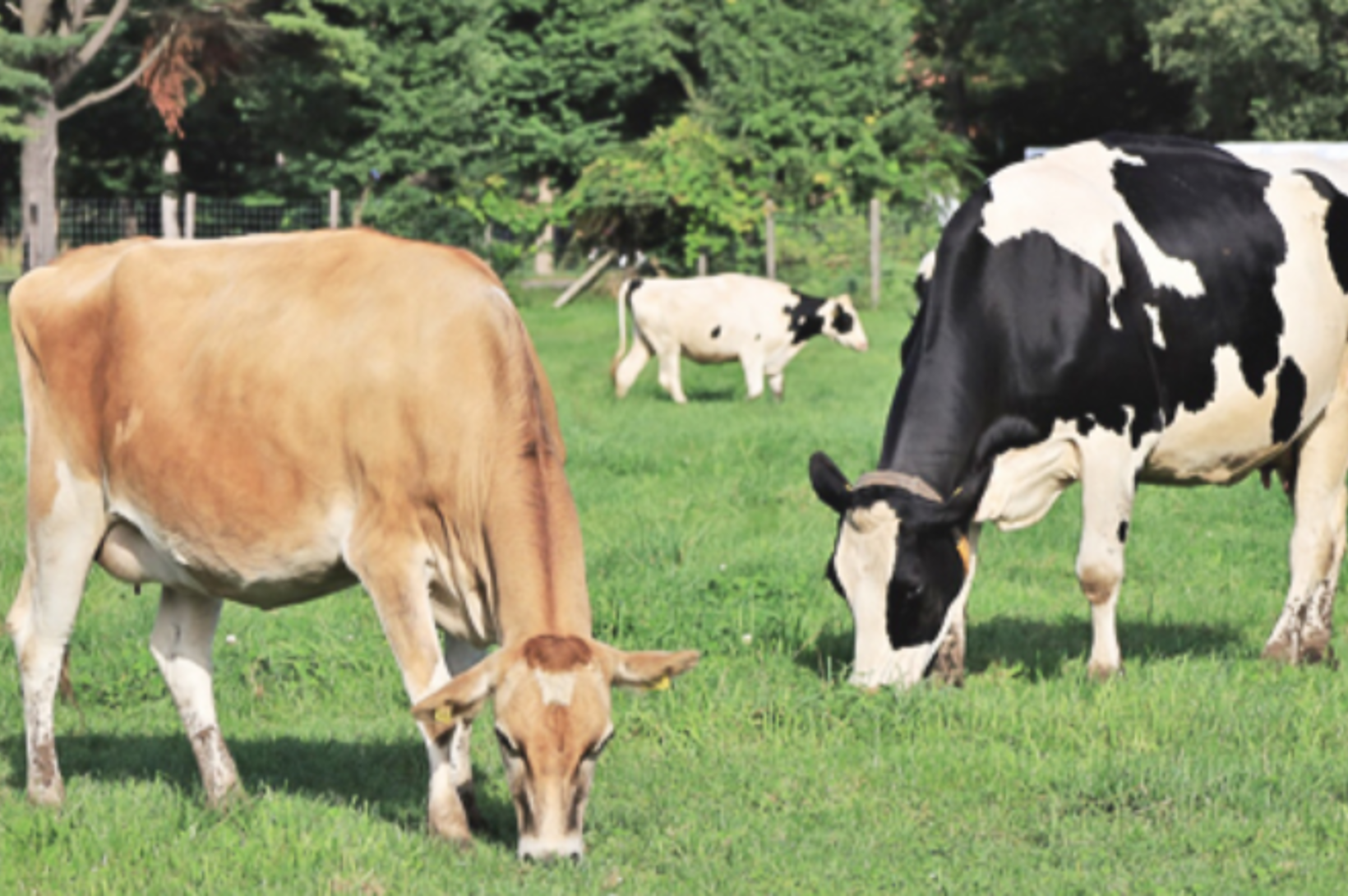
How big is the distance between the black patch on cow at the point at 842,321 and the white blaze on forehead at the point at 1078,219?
14450mm

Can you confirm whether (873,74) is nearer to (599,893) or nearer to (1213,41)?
(1213,41)

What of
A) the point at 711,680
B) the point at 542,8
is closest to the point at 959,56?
the point at 542,8

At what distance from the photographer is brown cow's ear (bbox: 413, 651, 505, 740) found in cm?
532

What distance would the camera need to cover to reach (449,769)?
19.3ft

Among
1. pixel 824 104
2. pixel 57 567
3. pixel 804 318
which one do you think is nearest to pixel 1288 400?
pixel 57 567

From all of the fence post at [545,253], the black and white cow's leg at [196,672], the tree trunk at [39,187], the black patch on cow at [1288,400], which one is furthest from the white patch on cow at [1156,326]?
the fence post at [545,253]

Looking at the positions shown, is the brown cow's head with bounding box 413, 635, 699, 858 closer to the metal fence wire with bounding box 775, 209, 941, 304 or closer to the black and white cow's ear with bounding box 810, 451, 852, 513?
the black and white cow's ear with bounding box 810, 451, 852, 513

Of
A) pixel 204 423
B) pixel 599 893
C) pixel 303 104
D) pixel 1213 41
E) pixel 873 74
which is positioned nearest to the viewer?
pixel 599 893

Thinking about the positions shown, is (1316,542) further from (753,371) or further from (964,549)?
(753,371)

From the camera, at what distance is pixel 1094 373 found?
798 cm

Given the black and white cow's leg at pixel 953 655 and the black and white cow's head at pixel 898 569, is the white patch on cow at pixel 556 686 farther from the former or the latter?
Answer: the black and white cow's leg at pixel 953 655

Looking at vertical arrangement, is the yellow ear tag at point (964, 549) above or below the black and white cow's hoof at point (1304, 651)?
above

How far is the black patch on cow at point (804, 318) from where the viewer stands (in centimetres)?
2145

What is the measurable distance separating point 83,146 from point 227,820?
39.0m
